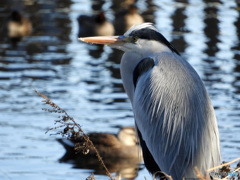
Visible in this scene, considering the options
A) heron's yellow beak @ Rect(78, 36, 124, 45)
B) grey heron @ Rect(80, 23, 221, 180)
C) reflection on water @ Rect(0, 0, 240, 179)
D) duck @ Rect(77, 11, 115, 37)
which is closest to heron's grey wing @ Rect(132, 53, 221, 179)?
grey heron @ Rect(80, 23, 221, 180)

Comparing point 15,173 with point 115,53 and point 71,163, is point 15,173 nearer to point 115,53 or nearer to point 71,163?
point 71,163

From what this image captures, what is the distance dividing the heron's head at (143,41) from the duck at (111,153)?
9.64 ft

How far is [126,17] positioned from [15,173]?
894cm

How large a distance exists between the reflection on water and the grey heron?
2851 mm

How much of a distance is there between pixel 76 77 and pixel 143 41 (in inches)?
229

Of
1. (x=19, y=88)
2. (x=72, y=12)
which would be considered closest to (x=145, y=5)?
(x=72, y=12)

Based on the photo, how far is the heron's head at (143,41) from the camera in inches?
176

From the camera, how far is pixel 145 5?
1838 centimetres

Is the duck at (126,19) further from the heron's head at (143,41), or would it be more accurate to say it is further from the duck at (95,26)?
the heron's head at (143,41)

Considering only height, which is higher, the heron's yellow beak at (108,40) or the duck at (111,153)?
the heron's yellow beak at (108,40)

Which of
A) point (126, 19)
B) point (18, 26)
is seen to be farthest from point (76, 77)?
point (126, 19)

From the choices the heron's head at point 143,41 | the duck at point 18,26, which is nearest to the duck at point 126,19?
the duck at point 18,26

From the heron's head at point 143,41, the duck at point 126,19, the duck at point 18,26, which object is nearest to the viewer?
the heron's head at point 143,41

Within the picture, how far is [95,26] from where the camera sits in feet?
48.5
